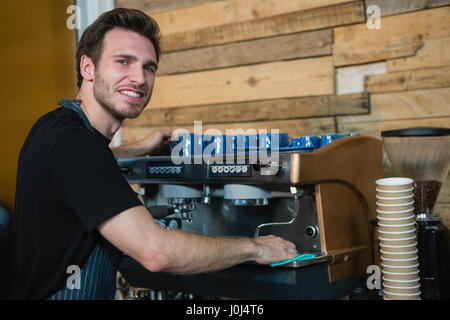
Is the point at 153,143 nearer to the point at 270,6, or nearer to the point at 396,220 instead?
the point at 270,6

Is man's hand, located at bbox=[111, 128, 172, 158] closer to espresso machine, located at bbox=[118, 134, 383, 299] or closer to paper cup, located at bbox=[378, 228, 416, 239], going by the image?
espresso machine, located at bbox=[118, 134, 383, 299]

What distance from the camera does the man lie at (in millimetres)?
1136

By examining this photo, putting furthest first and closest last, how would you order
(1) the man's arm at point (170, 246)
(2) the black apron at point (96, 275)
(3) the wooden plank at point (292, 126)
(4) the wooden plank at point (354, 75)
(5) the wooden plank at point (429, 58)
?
(3) the wooden plank at point (292, 126) → (4) the wooden plank at point (354, 75) → (5) the wooden plank at point (429, 58) → (2) the black apron at point (96, 275) → (1) the man's arm at point (170, 246)

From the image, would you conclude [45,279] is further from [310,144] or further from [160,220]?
[310,144]

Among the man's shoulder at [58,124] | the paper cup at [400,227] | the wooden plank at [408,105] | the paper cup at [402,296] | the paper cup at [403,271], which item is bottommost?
the paper cup at [402,296]

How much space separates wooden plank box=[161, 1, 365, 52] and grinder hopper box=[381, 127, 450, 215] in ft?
1.86

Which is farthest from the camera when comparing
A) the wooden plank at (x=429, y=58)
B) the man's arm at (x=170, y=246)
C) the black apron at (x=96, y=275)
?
the wooden plank at (x=429, y=58)

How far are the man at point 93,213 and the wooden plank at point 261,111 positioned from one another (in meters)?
0.77

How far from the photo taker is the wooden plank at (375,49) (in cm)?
186

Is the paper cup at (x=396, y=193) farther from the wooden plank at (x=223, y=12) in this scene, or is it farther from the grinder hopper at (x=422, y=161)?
the wooden plank at (x=223, y=12)

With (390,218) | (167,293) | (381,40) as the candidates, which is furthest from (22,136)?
(390,218)

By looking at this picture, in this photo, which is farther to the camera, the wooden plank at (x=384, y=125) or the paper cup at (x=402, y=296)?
the wooden plank at (x=384, y=125)

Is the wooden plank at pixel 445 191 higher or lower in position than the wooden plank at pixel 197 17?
lower

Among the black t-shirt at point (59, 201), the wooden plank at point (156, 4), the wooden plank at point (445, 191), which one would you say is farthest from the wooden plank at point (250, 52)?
the black t-shirt at point (59, 201)
